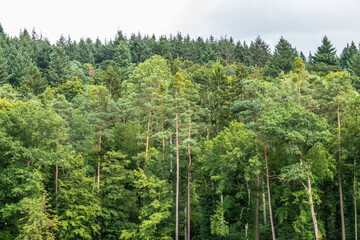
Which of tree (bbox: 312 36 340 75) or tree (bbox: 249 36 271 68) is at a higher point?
tree (bbox: 249 36 271 68)

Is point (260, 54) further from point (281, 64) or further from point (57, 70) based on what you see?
point (57, 70)

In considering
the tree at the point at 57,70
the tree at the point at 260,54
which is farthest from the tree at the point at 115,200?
the tree at the point at 260,54

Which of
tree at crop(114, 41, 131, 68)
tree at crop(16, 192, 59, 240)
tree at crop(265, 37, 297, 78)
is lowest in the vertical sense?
tree at crop(16, 192, 59, 240)

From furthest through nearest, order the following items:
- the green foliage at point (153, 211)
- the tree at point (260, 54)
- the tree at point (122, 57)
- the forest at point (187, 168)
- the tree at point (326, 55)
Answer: the tree at point (260, 54) → the tree at point (122, 57) → the tree at point (326, 55) → the green foliage at point (153, 211) → the forest at point (187, 168)

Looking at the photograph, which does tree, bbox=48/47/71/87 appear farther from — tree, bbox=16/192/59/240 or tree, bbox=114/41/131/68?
tree, bbox=16/192/59/240

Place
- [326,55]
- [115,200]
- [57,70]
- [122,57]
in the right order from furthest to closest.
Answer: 1. [122,57]
2. [57,70]
3. [326,55]
4. [115,200]

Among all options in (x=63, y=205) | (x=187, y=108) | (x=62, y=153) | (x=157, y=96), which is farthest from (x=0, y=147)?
(x=187, y=108)

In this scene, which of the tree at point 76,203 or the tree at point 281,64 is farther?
the tree at point 281,64

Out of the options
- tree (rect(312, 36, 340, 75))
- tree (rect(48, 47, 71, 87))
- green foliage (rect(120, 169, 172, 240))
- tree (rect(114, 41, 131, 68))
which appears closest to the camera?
green foliage (rect(120, 169, 172, 240))

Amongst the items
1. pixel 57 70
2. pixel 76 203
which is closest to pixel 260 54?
pixel 57 70

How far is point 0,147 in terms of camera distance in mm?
30922

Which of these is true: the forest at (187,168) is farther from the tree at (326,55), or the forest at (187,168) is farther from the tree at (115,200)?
the tree at (326,55)

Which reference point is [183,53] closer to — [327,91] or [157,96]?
[157,96]

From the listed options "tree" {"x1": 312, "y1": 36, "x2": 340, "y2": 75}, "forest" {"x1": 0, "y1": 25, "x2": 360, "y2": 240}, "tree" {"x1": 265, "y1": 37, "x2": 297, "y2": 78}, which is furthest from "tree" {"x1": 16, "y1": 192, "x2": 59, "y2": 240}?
"tree" {"x1": 312, "y1": 36, "x2": 340, "y2": 75}
